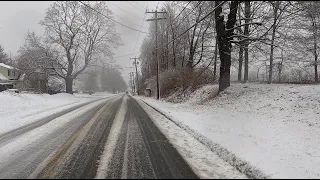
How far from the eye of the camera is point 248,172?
5.75 m

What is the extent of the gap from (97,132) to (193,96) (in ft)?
45.6

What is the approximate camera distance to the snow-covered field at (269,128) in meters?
6.49

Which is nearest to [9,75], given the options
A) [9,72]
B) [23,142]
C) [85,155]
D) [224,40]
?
[9,72]

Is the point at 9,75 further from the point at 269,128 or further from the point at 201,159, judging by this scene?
the point at 201,159

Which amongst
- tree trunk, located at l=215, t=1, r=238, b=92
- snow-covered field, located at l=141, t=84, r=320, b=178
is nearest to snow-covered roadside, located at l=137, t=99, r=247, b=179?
snow-covered field, located at l=141, t=84, r=320, b=178

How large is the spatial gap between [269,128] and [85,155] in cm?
625

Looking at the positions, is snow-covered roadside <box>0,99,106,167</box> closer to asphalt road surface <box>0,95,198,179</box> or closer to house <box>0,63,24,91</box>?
asphalt road surface <box>0,95,198,179</box>

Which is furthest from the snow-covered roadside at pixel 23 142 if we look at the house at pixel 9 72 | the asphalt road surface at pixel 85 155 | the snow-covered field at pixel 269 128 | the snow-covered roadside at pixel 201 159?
the house at pixel 9 72

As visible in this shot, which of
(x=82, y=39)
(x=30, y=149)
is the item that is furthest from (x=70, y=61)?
(x=30, y=149)

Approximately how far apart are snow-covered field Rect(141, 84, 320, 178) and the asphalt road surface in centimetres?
147

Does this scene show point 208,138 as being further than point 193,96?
No

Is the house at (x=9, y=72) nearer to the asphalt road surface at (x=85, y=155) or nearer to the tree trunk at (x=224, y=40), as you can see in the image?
the tree trunk at (x=224, y=40)

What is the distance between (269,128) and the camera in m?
9.99

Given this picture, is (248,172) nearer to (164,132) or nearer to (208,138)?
(208,138)
